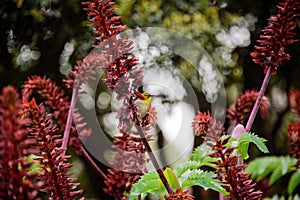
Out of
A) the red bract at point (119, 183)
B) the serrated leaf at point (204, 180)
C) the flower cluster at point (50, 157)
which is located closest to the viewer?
the flower cluster at point (50, 157)

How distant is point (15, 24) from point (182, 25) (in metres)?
1.15

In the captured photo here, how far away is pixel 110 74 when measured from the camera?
51 cm

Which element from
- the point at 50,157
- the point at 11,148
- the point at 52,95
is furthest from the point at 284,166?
the point at 11,148

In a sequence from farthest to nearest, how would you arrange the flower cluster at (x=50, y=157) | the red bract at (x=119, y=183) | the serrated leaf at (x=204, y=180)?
the red bract at (x=119, y=183)
the serrated leaf at (x=204, y=180)
the flower cluster at (x=50, y=157)

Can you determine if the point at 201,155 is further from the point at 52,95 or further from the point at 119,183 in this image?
the point at 52,95

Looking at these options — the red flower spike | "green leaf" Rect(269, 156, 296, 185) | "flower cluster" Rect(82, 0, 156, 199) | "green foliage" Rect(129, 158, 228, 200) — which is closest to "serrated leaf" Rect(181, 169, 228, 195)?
"green foliage" Rect(129, 158, 228, 200)

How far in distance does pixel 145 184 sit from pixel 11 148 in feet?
0.98

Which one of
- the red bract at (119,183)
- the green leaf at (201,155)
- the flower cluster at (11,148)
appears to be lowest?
the red bract at (119,183)

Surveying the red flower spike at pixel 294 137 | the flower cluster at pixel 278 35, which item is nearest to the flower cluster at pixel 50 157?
the flower cluster at pixel 278 35

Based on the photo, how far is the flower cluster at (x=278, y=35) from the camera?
62cm

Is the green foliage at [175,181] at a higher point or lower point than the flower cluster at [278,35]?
lower

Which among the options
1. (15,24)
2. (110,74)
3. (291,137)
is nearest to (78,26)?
(15,24)

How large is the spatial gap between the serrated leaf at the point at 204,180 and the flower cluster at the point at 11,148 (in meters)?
0.27

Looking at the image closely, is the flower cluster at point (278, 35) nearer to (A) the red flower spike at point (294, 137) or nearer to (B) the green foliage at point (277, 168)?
(A) the red flower spike at point (294, 137)
